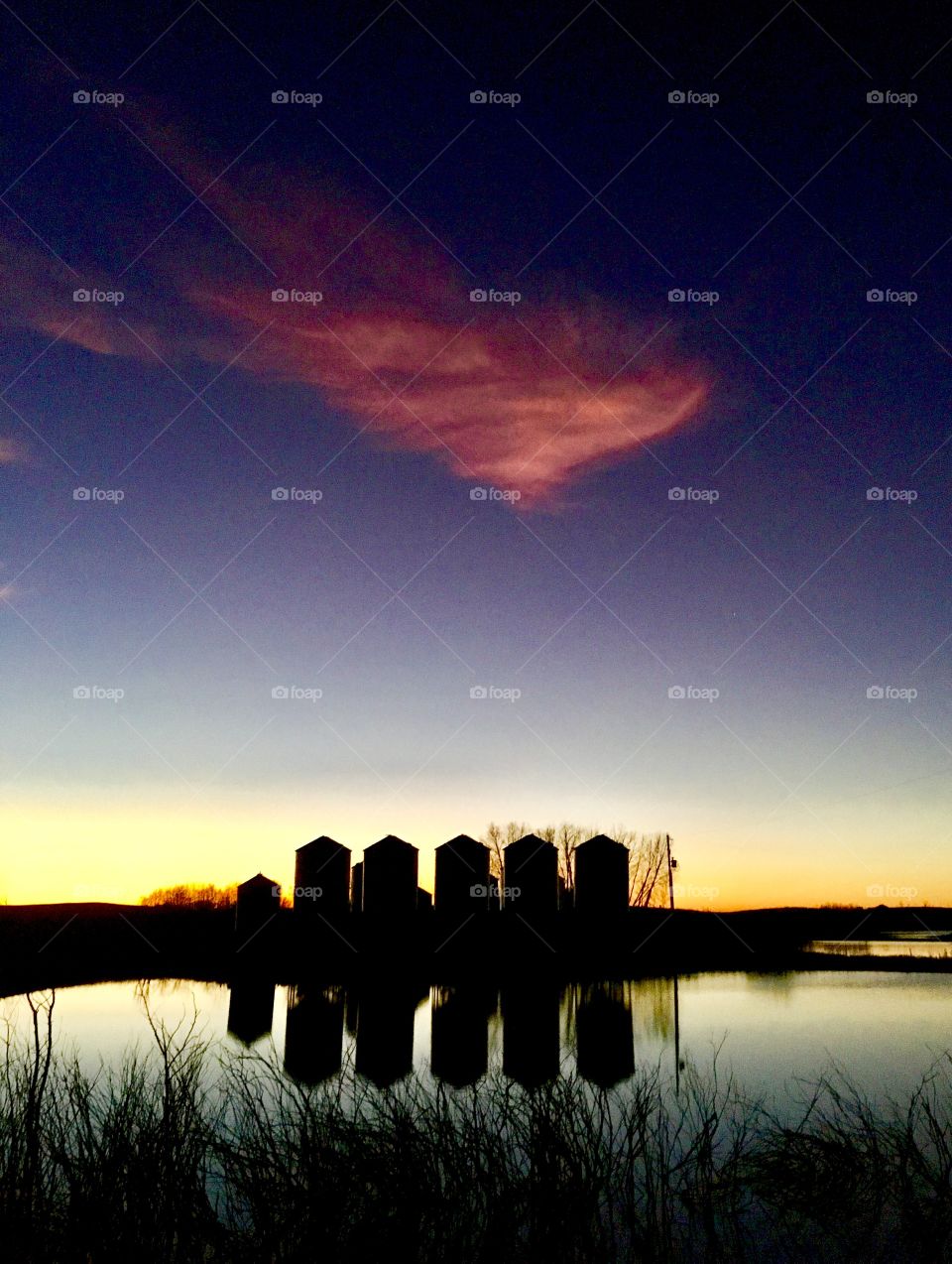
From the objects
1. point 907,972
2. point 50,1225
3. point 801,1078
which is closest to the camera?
point 50,1225

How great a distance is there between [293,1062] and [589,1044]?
30.6 feet

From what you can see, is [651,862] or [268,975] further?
[651,862]

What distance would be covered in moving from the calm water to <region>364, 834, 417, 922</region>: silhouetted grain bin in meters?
3.74

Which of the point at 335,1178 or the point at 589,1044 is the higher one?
the point at 335,1178

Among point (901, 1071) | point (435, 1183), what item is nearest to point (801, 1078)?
point (901, 1071)

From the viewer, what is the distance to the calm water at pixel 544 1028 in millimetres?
24234

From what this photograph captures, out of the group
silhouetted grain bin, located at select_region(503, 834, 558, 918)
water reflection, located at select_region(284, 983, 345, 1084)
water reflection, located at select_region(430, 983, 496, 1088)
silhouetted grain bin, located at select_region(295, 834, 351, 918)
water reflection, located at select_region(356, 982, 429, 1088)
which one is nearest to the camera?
water reflection, located at select_region(430, 983, 496, 1088)

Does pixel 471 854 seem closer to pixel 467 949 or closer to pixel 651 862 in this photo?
pixel 467 949

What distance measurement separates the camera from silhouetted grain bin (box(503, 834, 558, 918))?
4212 centimetres

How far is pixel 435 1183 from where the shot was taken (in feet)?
34.9

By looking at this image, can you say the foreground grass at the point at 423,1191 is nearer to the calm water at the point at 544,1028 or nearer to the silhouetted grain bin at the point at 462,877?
the calm water at the point at 544,1028

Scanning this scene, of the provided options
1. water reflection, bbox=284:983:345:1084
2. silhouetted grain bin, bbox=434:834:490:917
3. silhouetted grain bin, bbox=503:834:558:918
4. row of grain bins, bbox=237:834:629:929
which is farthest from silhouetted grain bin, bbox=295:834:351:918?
silhouetted grain bin, bbox=503:834:558:918

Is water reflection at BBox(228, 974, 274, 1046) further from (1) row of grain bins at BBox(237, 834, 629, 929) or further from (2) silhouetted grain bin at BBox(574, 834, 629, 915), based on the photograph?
(2) silhouetted grain bin at BBox(574, 834, 629, 915)

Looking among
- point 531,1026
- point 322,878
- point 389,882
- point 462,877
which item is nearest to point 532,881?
point 462,877
